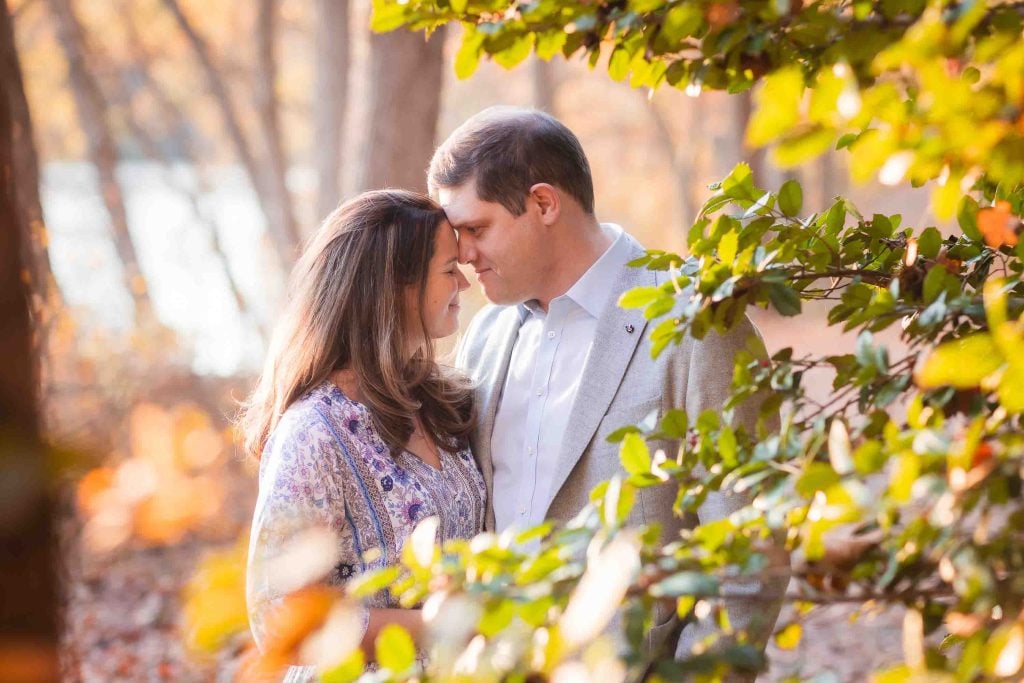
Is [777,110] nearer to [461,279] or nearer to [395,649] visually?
[395,649]

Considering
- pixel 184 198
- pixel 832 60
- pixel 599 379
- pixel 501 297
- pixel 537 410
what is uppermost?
pixel 832 60

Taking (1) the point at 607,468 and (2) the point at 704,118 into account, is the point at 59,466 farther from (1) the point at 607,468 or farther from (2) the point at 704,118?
(2) the point at 704,118

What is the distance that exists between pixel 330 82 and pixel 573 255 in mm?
7043

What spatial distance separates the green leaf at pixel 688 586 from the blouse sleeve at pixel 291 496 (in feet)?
4.10

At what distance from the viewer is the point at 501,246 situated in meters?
2.91

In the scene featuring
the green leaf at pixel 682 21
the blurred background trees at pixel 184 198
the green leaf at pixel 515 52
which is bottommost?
the blurred background trees at pixel 184 198

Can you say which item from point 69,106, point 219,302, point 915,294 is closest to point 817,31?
point 915,294

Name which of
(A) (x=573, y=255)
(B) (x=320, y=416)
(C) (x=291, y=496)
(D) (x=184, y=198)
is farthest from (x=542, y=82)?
(C) (x=291, y=496)

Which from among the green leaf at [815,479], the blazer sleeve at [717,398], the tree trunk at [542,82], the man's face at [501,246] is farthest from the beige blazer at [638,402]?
the tree trunk at [542,82]

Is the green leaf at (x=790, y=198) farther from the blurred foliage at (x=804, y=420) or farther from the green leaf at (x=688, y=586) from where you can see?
the green leaf at (x=688, y=586)

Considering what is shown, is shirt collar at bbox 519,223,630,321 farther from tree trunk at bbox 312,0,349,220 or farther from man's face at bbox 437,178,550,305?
tree trunk at bbox 312,0,349,220

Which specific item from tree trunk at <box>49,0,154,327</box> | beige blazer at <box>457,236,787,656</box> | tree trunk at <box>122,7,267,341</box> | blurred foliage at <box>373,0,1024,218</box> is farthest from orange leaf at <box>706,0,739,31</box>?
tree trunk at <box>122,7,267,341</box>

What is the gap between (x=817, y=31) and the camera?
4.56 ft

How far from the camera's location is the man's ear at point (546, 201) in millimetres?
2932
